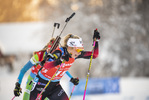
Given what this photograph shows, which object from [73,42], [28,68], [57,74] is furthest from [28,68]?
[73,42]

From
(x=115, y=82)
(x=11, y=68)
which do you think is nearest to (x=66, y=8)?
(x=11, y=68)

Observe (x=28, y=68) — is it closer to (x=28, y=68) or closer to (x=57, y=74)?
(x=28, y=68)

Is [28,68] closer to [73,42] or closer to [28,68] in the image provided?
[28,68]

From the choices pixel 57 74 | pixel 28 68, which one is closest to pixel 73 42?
pixel 57 74

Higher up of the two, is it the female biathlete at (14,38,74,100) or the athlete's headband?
the athlete's headband

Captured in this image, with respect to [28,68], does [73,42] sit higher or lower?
higher

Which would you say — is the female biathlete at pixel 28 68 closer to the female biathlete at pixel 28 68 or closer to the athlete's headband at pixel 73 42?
the female biathlete at pixel 28 68

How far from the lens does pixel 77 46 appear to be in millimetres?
2465

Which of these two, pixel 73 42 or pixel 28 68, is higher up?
pixel 73 42

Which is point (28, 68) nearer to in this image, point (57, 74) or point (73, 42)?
point (57, 74)

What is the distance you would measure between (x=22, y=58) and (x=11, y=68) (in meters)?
1.01

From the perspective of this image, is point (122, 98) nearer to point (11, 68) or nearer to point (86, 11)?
point (86, 11)

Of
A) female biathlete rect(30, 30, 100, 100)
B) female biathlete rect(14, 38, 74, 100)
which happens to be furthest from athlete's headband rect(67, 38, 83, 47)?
female biathlete rect(14, 38, 74, 100)

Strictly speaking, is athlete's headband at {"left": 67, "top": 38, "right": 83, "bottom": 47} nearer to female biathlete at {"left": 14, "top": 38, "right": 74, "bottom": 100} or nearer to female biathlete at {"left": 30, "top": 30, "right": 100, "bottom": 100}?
female biathlete at {"left": 30, "top": 30, "right": 100, "bottom": 100}
